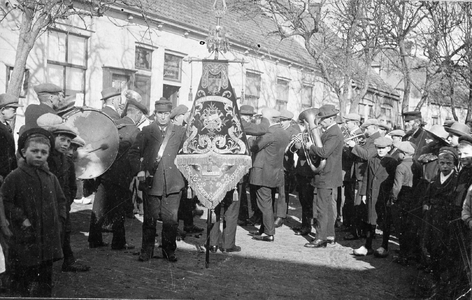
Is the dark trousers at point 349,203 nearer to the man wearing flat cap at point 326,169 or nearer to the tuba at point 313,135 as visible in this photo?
the man wearing flat cap at point 326,169

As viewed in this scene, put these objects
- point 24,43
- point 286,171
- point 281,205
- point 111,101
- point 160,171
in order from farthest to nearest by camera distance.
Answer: point 286,171 < point 281,205 < point 160,171 < point 111,101 < point 24,43

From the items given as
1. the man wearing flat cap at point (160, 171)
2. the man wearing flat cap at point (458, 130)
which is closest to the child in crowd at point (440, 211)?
the man wearing flat cap at point (458, 130)

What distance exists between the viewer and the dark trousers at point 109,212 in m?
5.27

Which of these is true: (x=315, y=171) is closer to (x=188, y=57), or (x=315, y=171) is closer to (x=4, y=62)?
(x=188, y=57)

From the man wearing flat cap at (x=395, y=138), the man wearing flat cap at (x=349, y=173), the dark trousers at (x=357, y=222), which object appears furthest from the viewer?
the dark trousers at (x=357, y=222)

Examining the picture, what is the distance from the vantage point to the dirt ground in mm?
4355

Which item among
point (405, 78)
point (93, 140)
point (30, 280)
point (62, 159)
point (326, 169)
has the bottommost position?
point (30, 280)

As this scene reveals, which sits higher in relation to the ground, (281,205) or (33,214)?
(33,214)

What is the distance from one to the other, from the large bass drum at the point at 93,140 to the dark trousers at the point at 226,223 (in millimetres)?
1588

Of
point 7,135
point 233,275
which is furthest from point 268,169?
point 7,135

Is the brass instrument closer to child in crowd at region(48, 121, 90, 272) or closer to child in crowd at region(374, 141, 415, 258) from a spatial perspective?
child in crowd at region(374, 141, 415, 258)

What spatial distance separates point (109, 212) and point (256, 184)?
6.89ft

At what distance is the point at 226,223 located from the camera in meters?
5.90

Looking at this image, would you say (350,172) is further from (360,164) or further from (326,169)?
(326,169)
